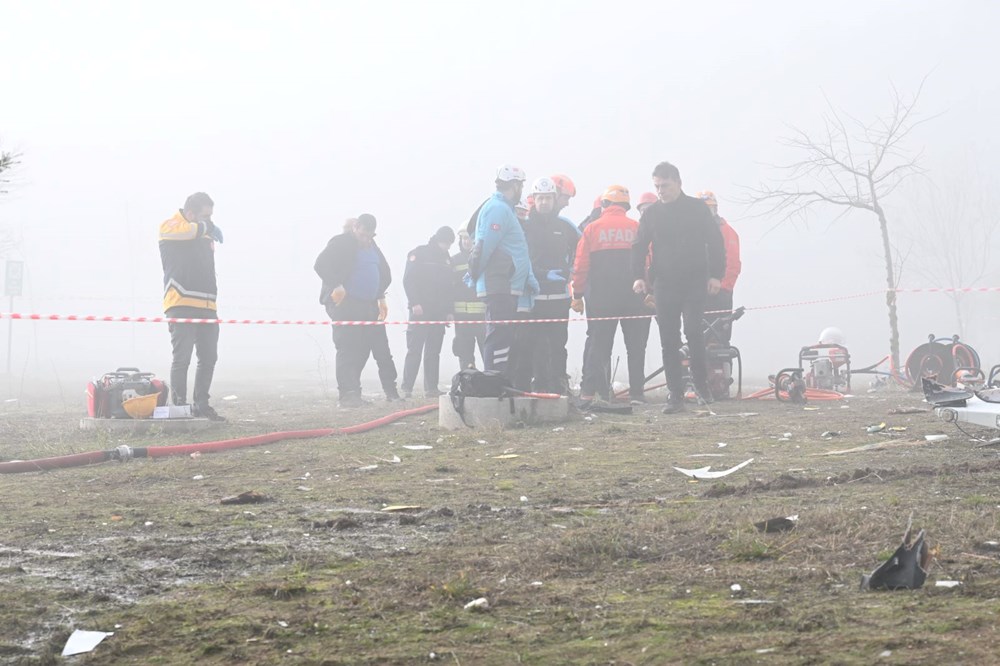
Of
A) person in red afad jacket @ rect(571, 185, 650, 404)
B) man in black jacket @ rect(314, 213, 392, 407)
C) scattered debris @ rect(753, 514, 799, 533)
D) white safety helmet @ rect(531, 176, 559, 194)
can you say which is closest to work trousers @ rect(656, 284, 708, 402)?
person in red afad jacket @ rect(571, 185, 650, 404)

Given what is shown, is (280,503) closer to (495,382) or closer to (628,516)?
(628,516)

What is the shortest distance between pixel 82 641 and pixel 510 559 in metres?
1.44

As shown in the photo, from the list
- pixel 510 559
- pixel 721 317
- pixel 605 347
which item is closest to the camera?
pixel 510 559

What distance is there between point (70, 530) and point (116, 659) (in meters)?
2.18

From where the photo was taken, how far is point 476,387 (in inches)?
400

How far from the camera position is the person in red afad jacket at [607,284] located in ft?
41.8

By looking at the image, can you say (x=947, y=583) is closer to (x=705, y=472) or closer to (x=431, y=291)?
(x=705, y=472)

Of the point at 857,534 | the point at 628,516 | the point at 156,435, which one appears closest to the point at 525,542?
the point at 628,516

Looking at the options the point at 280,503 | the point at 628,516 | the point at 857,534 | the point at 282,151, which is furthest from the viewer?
the point at 282,151

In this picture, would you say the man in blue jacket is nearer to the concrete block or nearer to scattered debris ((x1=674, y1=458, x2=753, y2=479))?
the concrete block

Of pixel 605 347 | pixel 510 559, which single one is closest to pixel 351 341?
pixel 605 347

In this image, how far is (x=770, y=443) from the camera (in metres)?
8.22

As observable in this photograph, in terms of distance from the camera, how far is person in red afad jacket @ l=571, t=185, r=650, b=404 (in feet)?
41.8

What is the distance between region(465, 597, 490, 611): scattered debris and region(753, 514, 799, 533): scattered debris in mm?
1341
